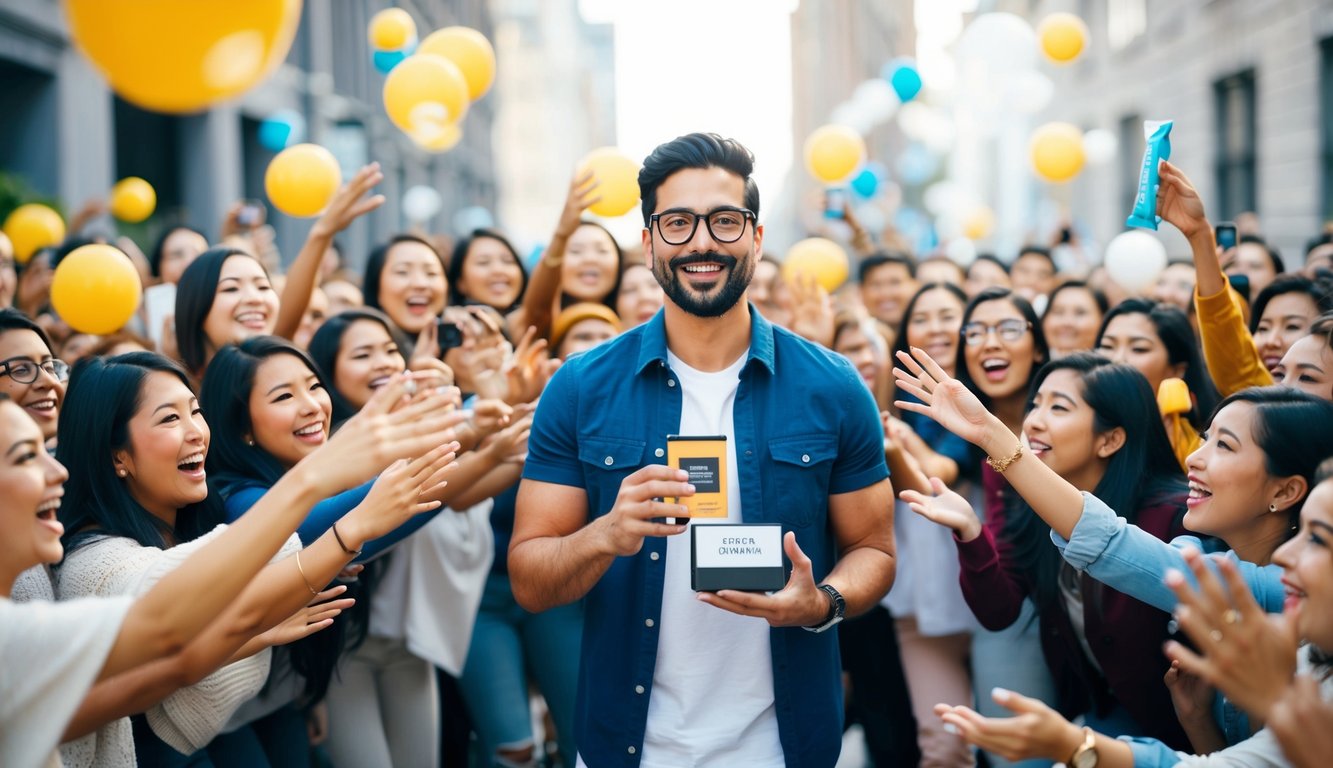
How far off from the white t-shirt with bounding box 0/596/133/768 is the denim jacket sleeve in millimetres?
2247

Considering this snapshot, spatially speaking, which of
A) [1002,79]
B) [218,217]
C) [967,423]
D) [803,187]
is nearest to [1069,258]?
[1002,79]

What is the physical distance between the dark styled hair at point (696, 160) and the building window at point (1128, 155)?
20228 millimetres

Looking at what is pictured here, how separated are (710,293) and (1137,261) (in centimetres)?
426

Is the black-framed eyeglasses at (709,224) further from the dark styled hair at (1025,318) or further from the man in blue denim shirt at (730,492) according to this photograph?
the dark styled hair at (1025,318)

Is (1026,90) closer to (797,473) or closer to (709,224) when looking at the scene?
(709,224)

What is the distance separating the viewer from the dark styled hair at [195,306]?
4.68 meters

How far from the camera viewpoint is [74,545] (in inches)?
119

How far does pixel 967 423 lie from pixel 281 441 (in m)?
2.19

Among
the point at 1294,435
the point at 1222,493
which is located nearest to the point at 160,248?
the point at 1222,493

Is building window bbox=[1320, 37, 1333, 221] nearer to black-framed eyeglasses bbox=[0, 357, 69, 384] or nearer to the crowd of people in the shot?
the crowd of people

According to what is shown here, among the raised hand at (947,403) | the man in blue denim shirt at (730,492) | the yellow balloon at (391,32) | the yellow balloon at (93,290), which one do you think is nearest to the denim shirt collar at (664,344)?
the man in blue denim shirt at (730,492)

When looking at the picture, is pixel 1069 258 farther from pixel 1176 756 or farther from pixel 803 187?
pixel 803 187

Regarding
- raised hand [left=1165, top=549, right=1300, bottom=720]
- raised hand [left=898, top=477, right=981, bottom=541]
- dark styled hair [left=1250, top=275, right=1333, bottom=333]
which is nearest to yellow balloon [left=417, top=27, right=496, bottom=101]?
dark styled hair [left=1250, top=275, right=1333, bottom=333]

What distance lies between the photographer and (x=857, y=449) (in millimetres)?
3174
